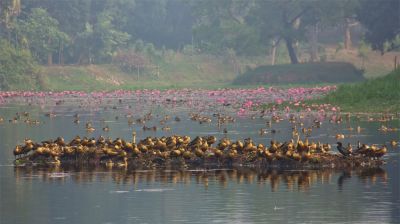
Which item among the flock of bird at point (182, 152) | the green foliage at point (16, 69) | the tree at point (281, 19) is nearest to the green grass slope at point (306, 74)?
the tree at point (281, 19)

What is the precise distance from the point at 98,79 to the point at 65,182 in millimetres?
88763

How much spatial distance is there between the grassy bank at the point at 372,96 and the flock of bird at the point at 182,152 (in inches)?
975

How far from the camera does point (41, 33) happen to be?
418ft

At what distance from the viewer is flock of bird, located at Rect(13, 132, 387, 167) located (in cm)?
3822

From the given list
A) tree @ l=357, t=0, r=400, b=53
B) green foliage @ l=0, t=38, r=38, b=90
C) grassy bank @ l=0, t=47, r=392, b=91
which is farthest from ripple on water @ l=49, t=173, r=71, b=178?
green foliage @ l=0, t=38, r=38, b=90

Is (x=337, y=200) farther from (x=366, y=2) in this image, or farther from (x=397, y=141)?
(x=366, y=2)

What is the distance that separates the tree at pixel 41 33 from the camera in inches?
5015

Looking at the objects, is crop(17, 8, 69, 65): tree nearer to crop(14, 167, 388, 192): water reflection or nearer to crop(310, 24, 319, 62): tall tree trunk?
crop(310, 24, 319, 62): tall tree trunk

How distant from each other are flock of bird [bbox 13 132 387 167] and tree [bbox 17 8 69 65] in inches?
3426

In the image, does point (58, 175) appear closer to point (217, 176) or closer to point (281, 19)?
point (217, 176)

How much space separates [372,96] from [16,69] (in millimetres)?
52672

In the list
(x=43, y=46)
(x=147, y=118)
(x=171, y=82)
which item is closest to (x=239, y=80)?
(x=171, y=82)

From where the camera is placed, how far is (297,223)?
27.8m

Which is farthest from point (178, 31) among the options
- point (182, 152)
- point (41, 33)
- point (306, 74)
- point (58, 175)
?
point (58, 175)
